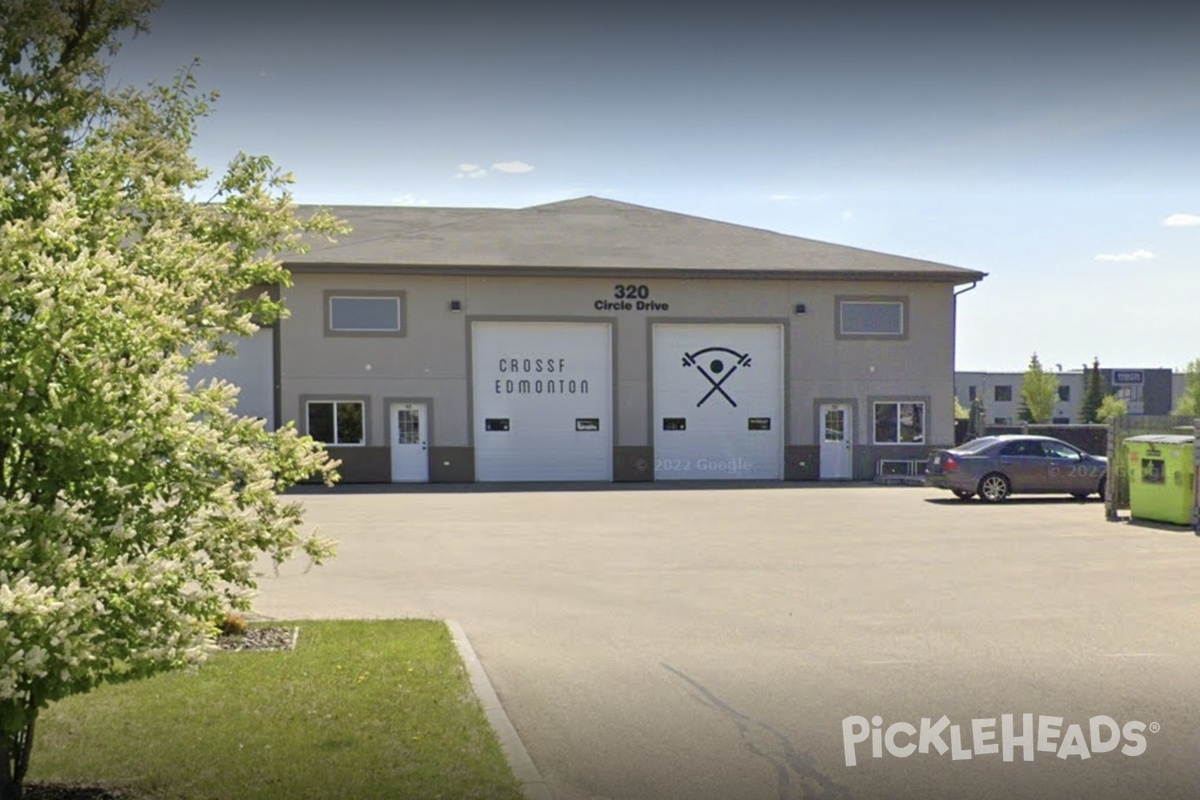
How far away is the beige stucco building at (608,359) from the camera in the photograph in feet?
104

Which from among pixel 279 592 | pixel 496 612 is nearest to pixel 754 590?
pixel 496 612

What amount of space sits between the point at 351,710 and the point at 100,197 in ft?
11.6

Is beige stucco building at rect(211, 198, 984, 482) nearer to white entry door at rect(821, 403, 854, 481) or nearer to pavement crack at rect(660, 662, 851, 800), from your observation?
white entry door at rect(821, 403, 854, 481)

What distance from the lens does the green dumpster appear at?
64.8 feet

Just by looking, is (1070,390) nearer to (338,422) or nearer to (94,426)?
(338,422)

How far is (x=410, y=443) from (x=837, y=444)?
12676 mm

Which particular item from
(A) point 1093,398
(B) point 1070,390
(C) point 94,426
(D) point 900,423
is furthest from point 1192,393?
(C) point 94,426

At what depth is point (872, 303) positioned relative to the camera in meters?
34.2

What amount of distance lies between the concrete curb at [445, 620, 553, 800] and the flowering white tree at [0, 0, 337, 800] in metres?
1.73

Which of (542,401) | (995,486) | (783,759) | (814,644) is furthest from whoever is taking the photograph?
(542,401)

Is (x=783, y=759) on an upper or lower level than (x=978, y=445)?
lower

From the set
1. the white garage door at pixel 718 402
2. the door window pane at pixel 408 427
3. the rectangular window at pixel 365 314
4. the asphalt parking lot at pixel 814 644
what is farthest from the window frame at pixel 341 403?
the asphalt parking lot at pixel 814 644

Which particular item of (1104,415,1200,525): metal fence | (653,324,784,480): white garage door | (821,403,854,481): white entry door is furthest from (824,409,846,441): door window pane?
(1104,415,1200,525): metal fence

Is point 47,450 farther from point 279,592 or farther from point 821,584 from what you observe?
point 821,584
